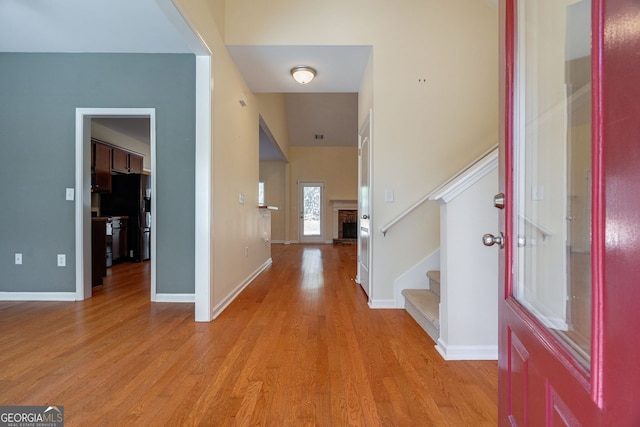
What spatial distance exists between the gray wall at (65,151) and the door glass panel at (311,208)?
6.26 m

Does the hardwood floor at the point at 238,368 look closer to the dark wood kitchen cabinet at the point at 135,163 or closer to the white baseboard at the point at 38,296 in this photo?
the white baseboard at the point at 38,296

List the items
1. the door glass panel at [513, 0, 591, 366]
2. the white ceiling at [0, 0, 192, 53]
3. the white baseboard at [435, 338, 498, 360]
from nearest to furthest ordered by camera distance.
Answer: the door glass panel at [513, 0, 591, 366] < the white baseboard at [435, 338, 498, 360] < the white ceiling at [0, 0, 192, 53]

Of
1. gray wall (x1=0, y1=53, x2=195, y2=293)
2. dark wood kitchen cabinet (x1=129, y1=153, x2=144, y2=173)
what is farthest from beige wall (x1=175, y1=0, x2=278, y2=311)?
dark wood kitchen cabinet (x1=129, y1=153, x2=144, y2=173)

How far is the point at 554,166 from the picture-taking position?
2.75 ft

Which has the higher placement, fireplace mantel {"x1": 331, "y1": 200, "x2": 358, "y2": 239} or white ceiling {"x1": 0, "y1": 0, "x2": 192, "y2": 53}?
white ceiling {"x1": 0, "y1": 0, "x2": 192, "y2": 53}

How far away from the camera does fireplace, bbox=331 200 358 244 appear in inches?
364

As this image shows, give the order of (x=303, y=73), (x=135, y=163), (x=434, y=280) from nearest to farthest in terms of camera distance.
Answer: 1. (x=434, y=280)
2. (x=303, y=73)
3. (x=135, y=163)

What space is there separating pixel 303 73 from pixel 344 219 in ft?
20.8

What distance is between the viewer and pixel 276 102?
6281 mm

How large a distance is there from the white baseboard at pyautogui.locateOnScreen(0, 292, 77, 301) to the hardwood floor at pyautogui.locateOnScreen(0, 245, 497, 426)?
18 centimetres

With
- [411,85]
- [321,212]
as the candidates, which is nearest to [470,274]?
[411,85]

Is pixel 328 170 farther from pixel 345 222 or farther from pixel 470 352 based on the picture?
pixel 470 352

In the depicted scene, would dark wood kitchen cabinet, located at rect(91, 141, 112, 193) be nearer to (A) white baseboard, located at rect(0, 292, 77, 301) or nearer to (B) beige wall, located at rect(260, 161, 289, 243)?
(A) white baseboard, located at rect(0, 292, 77, 301)

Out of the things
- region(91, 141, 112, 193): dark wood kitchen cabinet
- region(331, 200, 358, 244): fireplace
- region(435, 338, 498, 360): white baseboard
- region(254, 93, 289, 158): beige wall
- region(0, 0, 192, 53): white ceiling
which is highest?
region(254, 93, 289, 158): beige wall
